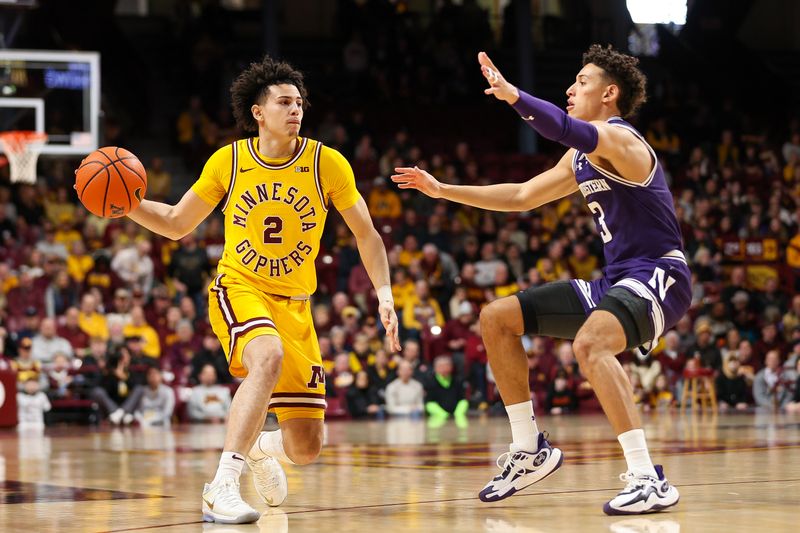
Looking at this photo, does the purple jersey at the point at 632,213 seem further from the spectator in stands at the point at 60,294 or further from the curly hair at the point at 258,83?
the spectator in stands at the point at 60,294

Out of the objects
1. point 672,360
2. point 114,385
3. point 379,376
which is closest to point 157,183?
point 114,385

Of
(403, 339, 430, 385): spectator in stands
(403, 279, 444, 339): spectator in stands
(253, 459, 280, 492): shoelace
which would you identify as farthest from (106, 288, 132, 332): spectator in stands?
(253, 459, 280, 492): shoelace

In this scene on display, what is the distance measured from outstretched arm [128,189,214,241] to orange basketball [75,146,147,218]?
0.09 metres

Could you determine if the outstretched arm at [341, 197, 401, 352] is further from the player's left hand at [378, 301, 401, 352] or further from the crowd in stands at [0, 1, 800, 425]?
the crowd in stands at [0, 1, 800, 425]

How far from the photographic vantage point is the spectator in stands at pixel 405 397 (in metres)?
16.5

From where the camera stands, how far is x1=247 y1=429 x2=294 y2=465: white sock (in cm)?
618

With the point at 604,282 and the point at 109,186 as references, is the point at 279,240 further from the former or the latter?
the point at 604,282

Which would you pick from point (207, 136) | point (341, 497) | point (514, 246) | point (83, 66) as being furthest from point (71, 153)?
point (341, 497)

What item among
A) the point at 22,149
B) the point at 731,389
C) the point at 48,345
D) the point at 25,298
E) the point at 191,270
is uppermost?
the point at 22,149

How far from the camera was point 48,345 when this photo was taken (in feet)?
51.7

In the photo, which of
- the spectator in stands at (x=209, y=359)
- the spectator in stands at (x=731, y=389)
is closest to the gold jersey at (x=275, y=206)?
the spectator in stands at (x=209, y=359)

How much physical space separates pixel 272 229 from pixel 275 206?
0.12 meters

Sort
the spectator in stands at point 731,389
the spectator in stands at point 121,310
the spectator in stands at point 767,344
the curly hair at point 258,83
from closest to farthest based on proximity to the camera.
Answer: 1. the curly hair at point 258,83
2. the spectator in stands at point 121,310
3. the spectator in stands at point 731,389
4. the spectator in stands at point 767,344

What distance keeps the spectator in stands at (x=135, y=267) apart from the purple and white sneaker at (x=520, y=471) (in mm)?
12163
